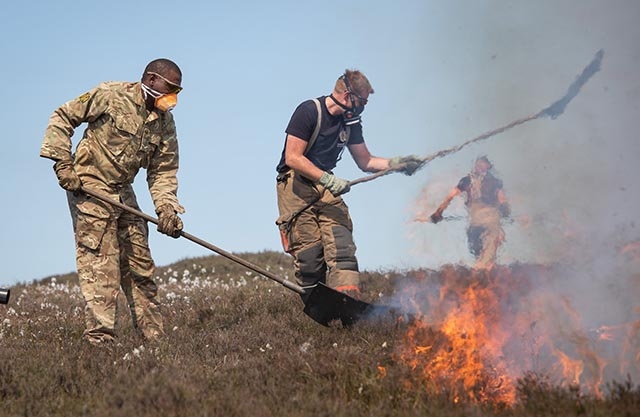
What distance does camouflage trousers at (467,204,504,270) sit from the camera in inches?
298

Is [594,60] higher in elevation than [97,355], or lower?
higher

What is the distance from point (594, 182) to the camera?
7.05m

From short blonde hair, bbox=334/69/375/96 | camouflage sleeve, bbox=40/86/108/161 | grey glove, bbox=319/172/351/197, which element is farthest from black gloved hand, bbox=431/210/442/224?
camouflage sleeve, bbox=40/86/108/161

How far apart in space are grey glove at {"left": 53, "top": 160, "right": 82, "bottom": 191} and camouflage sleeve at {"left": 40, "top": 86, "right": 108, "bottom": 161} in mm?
66

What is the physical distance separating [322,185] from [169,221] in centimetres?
161

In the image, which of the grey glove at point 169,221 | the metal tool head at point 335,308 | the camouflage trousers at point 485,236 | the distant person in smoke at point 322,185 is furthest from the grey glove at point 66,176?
the camouflage trousers at point 485,236

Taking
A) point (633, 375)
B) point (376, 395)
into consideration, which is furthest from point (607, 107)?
point (376, 395)

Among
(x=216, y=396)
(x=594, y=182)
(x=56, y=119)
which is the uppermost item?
(x=56, y=119)

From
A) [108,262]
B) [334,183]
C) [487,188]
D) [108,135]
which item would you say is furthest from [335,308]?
[108,135]

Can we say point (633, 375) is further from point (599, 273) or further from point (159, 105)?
point (159, 105)

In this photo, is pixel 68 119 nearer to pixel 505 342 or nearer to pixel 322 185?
pixel 322 185

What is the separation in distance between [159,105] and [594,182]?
427 cm

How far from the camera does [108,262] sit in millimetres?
7586

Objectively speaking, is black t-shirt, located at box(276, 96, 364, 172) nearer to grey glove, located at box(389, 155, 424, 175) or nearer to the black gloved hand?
grey glove, located at box(389, 155, 424, 175)
